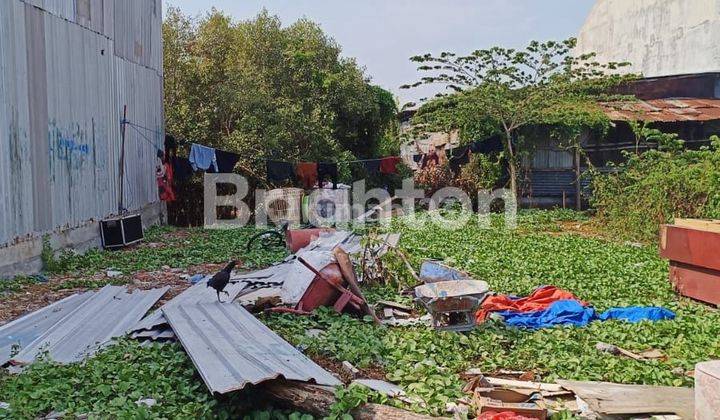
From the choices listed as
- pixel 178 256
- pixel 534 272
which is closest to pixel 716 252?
pixel 534 272

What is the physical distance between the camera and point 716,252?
7.24m

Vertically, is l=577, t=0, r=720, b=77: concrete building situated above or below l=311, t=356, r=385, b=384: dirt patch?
above

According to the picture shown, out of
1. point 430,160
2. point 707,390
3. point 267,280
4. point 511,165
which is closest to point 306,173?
point 511,165

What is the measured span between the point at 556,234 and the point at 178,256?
7937 mm

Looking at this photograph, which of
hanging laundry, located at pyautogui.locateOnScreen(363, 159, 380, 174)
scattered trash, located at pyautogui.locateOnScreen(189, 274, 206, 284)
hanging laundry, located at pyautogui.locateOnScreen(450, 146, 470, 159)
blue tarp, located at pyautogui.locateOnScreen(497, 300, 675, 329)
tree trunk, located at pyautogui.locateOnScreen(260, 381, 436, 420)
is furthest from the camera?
hanging laundry, located at pyautogui.locateOnScreen(450, 146, 470, 159)

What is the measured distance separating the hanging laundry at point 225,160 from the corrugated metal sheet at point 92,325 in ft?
27.5

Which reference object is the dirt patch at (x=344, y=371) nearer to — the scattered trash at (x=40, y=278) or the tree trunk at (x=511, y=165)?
the scattered trash at (x=40, y=278)

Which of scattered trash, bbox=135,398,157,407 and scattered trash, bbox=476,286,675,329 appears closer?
scattered trash, bbox=135,398,157,407

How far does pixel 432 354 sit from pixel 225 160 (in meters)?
11.6

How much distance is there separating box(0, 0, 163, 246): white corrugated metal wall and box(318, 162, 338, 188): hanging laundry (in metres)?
4.73

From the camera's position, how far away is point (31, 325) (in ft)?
20.7

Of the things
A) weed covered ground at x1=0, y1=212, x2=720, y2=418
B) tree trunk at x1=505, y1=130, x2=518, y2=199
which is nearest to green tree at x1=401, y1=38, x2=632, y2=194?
tree trunk at x1=505, y1=130, x2=518, y2=199

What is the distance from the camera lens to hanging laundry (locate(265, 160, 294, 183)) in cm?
1688

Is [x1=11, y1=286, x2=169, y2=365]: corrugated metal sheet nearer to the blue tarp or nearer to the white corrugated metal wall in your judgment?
the white corrugated metal wall
